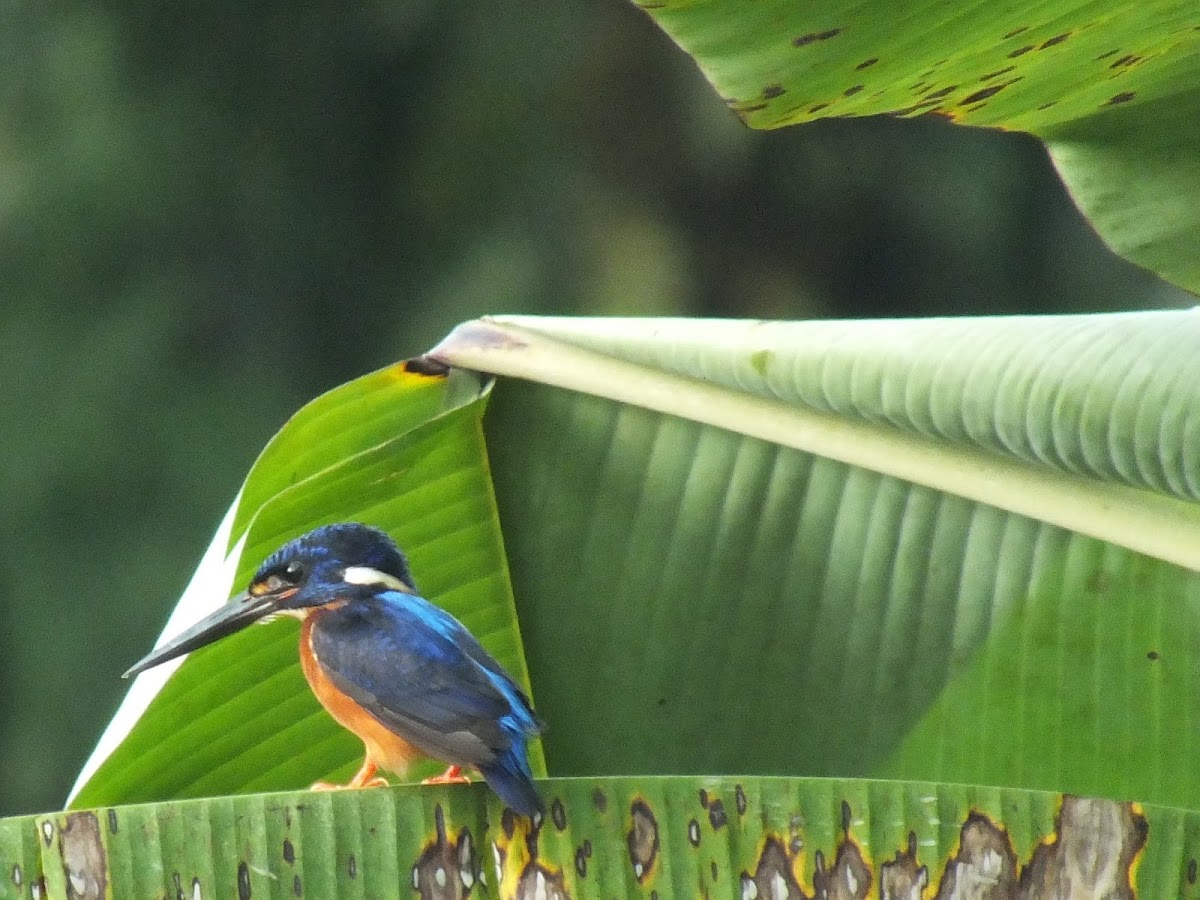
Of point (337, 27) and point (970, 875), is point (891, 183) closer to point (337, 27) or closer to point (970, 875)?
point (337, 27)

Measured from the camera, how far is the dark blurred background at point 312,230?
5711 millimetres

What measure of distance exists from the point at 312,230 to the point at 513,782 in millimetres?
5430

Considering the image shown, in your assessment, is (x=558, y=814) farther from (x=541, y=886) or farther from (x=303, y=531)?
(x=303, y=531)

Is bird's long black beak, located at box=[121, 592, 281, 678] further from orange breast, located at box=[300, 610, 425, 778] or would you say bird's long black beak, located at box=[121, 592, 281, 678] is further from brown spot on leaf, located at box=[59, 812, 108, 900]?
brown spot on leaf, located at box=[59, 812, 108, 900]

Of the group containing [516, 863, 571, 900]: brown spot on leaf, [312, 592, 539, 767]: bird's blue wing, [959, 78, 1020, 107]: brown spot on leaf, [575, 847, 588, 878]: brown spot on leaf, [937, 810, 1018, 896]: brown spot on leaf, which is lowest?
[516, 863, 571, 900]: brown spot on leaf

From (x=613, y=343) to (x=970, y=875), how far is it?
0.66m

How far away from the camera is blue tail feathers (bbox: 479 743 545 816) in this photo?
1122mm

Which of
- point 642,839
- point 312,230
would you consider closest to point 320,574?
point 642,839

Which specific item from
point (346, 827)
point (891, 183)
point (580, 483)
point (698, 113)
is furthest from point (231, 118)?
point (346, 827)

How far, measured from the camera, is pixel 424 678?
1367 millimetres

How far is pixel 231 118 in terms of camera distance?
20.7 feet

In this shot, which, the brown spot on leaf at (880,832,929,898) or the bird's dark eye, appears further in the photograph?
the bird's dark eye

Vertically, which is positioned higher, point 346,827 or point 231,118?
point 231,118

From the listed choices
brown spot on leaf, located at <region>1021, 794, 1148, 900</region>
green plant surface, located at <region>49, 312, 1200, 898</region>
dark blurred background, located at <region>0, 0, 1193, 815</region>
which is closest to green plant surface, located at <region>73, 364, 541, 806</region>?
green plant surface, located at <region>49, 312, 1200, 898</region>
